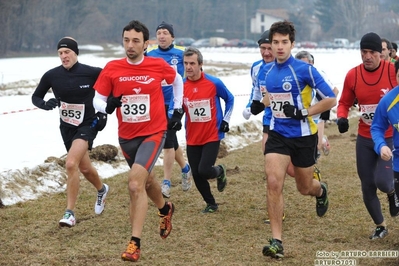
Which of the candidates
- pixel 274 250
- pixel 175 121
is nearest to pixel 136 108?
pixel 175 121

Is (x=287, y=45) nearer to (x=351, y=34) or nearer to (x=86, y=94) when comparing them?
(x=86, y=94)

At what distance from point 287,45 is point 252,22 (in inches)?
4760

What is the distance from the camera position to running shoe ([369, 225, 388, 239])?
7.33 meters

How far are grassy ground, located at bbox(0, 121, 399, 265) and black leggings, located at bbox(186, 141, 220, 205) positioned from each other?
0.31 m

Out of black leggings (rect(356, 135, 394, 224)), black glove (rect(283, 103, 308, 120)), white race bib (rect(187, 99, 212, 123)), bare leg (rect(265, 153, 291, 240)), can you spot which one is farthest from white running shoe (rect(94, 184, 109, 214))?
black leggings (rect(356, 135, 394, 224))

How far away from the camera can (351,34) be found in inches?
4520

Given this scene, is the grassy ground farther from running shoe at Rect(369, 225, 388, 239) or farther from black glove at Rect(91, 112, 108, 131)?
black glove at Rect(91, 112, 108, 131)

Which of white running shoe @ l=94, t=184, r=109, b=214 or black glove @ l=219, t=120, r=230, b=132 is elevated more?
black glove @ l=219, t=120, r=230, b=132

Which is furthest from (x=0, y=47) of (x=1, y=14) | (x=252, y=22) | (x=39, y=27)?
(x=252, y=22)

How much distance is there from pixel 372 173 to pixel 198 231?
205 cm

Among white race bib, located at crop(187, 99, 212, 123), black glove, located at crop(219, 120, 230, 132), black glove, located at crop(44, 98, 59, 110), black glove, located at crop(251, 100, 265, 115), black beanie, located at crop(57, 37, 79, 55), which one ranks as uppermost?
black beanie, located at crop(57, 37, 79, 55)

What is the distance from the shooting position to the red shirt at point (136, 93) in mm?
6832

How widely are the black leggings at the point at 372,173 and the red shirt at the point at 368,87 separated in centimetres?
13

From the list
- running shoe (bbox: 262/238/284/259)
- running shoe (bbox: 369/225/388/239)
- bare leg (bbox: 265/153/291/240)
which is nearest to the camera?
running shoe (bbox: 262/238/284/259)
